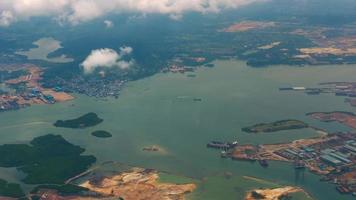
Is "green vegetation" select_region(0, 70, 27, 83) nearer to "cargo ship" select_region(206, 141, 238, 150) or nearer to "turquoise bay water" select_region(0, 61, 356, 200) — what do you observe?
"turquoise bay water" select_region(0, 61, 356, 200)

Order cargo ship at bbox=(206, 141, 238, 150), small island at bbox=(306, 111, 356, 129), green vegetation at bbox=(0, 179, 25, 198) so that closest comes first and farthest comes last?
1. green vegetation at bbox=(0, 179, 25, 198)
2. cargo ship at bbox=(206, 141, 238, 150)
3. small island at bbox=(306, 111, 356, 129)

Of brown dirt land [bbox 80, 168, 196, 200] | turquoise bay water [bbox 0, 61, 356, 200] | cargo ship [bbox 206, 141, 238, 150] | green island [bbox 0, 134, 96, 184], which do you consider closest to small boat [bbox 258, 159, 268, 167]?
turquoise bay water [bbox 0, 61, 356, 200]

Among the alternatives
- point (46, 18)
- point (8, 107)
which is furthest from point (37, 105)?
point (46, 18)

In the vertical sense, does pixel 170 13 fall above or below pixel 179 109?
above

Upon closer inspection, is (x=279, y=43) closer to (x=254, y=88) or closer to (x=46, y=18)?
(x=254, y=88)

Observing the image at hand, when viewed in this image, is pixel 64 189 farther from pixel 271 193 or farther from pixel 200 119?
pixel 200 119

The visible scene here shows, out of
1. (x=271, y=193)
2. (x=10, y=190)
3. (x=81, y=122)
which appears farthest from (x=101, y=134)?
(x=271, y=193)
